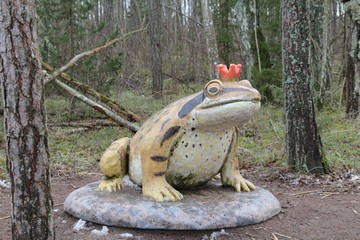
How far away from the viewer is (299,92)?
5.44 m

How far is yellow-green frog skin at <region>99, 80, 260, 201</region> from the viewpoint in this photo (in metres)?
3.54

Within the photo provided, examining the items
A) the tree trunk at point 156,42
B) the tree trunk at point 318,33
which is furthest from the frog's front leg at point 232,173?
the tree trunk at point 156,42

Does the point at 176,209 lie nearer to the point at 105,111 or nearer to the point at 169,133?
the point at 169,133

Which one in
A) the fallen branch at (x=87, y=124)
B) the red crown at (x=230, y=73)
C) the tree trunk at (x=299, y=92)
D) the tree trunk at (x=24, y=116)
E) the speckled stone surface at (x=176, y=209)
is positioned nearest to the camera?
the tree trunk at (x=24, y=116)

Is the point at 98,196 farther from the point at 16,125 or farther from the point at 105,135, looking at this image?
the point at 105,135

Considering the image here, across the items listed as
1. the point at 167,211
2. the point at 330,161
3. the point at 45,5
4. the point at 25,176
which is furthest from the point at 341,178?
Answer: the point at 45,5

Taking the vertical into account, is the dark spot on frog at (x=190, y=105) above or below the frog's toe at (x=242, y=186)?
above

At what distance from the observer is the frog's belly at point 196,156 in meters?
3.68

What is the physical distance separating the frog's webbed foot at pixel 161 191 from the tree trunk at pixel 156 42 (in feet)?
30.5

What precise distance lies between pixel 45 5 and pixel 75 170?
501cm

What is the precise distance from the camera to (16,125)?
2.63m

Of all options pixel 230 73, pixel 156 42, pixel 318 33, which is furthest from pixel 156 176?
pixel 318 33

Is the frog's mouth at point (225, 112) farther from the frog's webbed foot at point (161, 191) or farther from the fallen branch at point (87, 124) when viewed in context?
the fallen branch at point (87, 124)

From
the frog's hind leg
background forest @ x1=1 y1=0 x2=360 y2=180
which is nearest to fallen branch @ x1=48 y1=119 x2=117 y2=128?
background forest @ x1=1 y1=0 x2=360 y2=180
